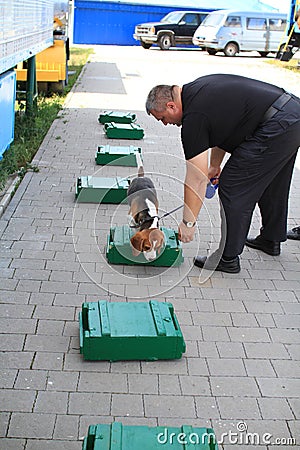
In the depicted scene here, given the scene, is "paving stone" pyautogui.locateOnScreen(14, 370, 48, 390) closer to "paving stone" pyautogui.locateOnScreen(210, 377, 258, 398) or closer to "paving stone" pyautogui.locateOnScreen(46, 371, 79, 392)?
"paving stone" pyautogui.locateOnScreen(46, 371, 79, 392)

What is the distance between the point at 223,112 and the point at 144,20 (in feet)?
110

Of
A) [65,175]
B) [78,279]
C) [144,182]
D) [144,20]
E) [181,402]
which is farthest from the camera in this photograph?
[144,20]

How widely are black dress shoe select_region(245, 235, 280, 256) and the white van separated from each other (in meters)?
24.6

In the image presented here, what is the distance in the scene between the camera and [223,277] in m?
5.61

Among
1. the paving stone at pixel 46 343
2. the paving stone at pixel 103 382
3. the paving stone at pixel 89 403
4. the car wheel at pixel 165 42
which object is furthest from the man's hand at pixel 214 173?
the car wheel at pixel 165 42

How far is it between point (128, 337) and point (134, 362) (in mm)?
207

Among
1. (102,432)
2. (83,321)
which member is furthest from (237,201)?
(102,432)

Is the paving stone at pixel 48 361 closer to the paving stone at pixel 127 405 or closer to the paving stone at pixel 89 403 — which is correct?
the paving stone at pixel 89 403

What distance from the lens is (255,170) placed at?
525 centimetres

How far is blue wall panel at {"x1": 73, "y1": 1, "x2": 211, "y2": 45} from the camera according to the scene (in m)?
35.3

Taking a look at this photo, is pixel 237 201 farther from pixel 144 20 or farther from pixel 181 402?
pixel 144 20

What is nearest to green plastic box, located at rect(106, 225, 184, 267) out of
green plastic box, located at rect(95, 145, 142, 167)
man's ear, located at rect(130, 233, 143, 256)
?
man's ear, located at rect(130, 233, 143, 256)

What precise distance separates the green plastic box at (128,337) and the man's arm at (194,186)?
2.99ft

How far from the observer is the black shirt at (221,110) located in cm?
474
